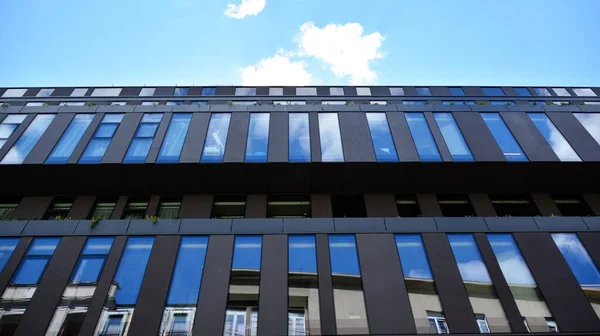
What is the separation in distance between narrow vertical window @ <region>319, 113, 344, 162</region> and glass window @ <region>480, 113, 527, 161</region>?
25.5ft

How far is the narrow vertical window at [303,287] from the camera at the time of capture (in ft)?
37.5

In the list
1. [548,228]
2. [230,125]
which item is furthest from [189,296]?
[548,228]

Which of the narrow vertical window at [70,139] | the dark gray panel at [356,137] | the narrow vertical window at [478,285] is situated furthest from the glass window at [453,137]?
the narrow vertical window at [70,139]

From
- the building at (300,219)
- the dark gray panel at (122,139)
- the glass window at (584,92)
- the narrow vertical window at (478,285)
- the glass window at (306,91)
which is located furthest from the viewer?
the glass window at (584,92)

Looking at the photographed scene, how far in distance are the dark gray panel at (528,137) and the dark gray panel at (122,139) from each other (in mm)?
19177

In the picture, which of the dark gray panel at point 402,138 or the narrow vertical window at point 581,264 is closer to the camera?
the narrow vertical window at point 581,264

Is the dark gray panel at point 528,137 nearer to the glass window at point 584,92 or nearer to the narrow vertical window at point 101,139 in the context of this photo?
the glass window at point 584,92

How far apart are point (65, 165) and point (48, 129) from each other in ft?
11.2

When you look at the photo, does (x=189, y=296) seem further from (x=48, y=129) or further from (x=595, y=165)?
(x=595, y=165)

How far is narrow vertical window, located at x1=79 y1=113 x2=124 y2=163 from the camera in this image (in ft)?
53.4

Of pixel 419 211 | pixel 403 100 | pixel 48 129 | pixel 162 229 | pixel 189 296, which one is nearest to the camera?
pixel 189 296

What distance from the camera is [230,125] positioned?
18078 millimetres

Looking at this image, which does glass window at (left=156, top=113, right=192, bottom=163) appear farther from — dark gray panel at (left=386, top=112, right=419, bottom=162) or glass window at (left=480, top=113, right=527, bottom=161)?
glass window at (left=480, top=113, right=527, bottom=161)

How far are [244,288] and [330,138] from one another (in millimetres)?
8446
